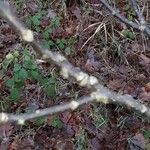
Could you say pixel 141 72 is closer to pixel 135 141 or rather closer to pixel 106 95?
pixel 135 141

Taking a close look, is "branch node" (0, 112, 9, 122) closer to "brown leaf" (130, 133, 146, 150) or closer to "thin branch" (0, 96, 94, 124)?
"thin branch" (0, 96, 94, 124)

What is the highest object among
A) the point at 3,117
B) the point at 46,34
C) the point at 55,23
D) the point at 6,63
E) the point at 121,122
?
the point at 55,23

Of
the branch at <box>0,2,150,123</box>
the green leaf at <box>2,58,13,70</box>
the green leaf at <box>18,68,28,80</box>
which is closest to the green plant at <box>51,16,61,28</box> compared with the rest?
the green leaf at <box>2,58,13,70</box>

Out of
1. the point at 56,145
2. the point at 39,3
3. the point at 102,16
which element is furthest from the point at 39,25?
the point at 56,145

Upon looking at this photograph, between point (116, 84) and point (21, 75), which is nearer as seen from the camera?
point (21, 75)

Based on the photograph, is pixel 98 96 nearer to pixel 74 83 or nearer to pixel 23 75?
pixel 23 75

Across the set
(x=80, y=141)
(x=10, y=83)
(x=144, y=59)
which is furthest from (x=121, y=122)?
(x=10, y=83)
